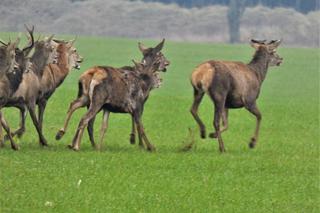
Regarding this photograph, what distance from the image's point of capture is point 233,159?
65.2ft

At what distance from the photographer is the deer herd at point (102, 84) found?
19797mm

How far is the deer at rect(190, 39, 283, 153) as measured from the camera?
2073 centimetres

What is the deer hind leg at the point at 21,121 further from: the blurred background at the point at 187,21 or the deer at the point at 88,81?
the blurred background at the point at 187,21

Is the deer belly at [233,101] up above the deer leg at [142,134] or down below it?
above

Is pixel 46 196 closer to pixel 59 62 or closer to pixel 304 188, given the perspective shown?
pixel 304 188

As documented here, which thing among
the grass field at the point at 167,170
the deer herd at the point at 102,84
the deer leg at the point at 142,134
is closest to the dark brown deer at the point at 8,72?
the deer herd at the point at 102,84

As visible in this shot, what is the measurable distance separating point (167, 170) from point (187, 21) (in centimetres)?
6935

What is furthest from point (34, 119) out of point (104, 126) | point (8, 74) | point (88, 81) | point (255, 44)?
point (255, 44)

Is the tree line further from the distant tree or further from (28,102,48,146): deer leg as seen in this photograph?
(28,102,48,146): deer leg

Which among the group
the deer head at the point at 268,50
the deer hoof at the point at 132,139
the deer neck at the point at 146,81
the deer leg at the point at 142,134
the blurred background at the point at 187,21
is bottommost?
the blurred background at the point at 187,21

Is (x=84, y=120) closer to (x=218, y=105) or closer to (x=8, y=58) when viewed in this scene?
(x=8, y=58)

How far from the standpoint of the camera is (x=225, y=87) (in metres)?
20.9

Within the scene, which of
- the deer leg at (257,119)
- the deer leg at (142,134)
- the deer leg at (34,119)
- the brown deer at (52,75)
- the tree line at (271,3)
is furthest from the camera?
the tree line at (271,3)

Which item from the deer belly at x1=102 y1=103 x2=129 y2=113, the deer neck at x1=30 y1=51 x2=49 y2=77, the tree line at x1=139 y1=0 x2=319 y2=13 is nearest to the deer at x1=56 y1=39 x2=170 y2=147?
the deer belly at x1=102 y1=103 x2=129 y2=113
